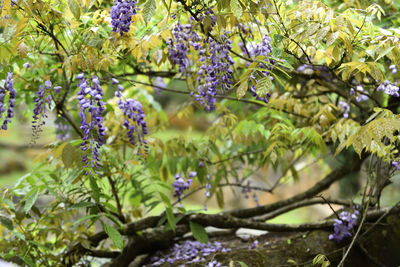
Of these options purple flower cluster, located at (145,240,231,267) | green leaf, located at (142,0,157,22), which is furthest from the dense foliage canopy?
purple flower cluster, located at (145,240,231,267)

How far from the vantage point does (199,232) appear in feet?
7.41

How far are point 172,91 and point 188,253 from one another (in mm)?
861

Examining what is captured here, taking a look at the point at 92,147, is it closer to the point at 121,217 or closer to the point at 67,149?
the point at 67,149

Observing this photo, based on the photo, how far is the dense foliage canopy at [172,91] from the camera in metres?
1.56

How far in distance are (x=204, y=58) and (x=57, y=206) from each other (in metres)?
1.08

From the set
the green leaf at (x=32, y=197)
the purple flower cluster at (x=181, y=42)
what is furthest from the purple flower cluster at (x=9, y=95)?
the purple flower cluster at (x=181, y=42)

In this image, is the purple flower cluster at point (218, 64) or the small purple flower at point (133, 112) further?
the small purple flower at point (133, 112)

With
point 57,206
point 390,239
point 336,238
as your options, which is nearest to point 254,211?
point 336,238

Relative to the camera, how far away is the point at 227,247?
2.40m

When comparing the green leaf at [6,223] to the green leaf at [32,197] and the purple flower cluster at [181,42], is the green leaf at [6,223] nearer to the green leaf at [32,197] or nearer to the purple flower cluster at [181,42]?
the green leaf at [32,197]

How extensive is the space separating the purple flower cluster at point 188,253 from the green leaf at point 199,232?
3.8 inches

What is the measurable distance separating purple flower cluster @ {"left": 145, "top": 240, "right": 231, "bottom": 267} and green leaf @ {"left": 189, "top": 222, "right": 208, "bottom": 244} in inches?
3.8

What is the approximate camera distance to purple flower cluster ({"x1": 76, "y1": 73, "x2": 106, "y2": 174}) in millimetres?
1546

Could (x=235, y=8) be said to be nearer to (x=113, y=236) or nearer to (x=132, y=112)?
(x=132, y=112)
